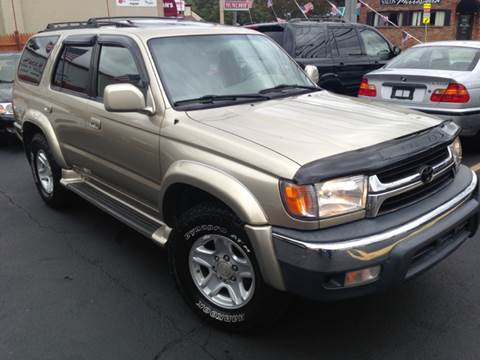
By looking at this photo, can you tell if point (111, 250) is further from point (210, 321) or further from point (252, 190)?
point (252, 190)

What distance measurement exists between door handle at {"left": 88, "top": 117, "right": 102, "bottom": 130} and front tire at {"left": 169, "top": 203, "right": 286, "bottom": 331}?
3.99 ft

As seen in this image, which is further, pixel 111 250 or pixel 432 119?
pixel 111 250

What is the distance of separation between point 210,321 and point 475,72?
17.1 feet

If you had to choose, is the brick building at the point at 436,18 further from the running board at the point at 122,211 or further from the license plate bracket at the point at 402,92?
the running board at the point at 122,211

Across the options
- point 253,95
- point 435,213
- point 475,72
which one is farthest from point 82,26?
point 475,72

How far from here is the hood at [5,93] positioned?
807cm

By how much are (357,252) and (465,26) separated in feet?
109

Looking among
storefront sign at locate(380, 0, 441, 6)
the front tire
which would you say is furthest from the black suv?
storefront sign at locate(380, 0, 441, 6)

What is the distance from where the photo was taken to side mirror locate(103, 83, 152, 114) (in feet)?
10.3

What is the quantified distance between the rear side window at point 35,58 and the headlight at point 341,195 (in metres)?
3.50

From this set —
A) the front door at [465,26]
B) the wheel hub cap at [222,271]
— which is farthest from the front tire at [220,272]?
the front door at [465,26]

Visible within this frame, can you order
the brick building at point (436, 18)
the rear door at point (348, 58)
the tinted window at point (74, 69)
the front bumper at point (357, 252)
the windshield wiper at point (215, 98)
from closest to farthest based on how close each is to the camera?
1. the front bumper at point (357, 252)
2. the windshield wiper at point (215, 98)
3. the tinted window at point (74, 69)
4. the rear door at point (348, 58)
5. the brick building at point (436, 18)

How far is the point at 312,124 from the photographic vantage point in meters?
3.00

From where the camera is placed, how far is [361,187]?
2520 mm
